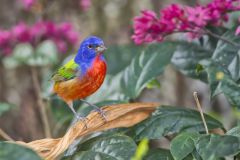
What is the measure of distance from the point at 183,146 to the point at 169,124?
40 centimetres

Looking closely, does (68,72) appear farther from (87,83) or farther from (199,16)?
(199,16)

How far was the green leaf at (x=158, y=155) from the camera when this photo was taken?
2553 mm

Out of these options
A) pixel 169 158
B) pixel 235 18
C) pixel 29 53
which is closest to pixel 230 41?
pixel 169 158

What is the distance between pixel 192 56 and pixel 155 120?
Result: 24.1 inches

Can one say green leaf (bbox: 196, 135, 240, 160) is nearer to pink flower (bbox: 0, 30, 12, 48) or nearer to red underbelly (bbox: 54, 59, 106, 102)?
red underbelly (bbox: 54, 59, 106, 102)

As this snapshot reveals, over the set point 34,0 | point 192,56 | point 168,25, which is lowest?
point 192,56

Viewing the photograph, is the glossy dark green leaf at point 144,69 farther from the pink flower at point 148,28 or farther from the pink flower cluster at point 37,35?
the pink flower cluster at point 37,35

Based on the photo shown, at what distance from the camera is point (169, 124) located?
274 cm

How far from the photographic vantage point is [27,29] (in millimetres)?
4277

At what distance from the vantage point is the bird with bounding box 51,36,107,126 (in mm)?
3047

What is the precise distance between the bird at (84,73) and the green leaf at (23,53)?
0.90 meters

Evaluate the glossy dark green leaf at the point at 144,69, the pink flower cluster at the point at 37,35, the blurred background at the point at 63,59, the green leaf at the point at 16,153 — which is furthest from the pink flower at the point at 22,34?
the green leaf at the point at 16,153

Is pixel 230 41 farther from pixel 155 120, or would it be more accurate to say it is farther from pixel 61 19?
pixel 61 19

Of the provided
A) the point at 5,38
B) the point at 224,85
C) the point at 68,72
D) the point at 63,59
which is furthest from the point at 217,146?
the point at 63,59
